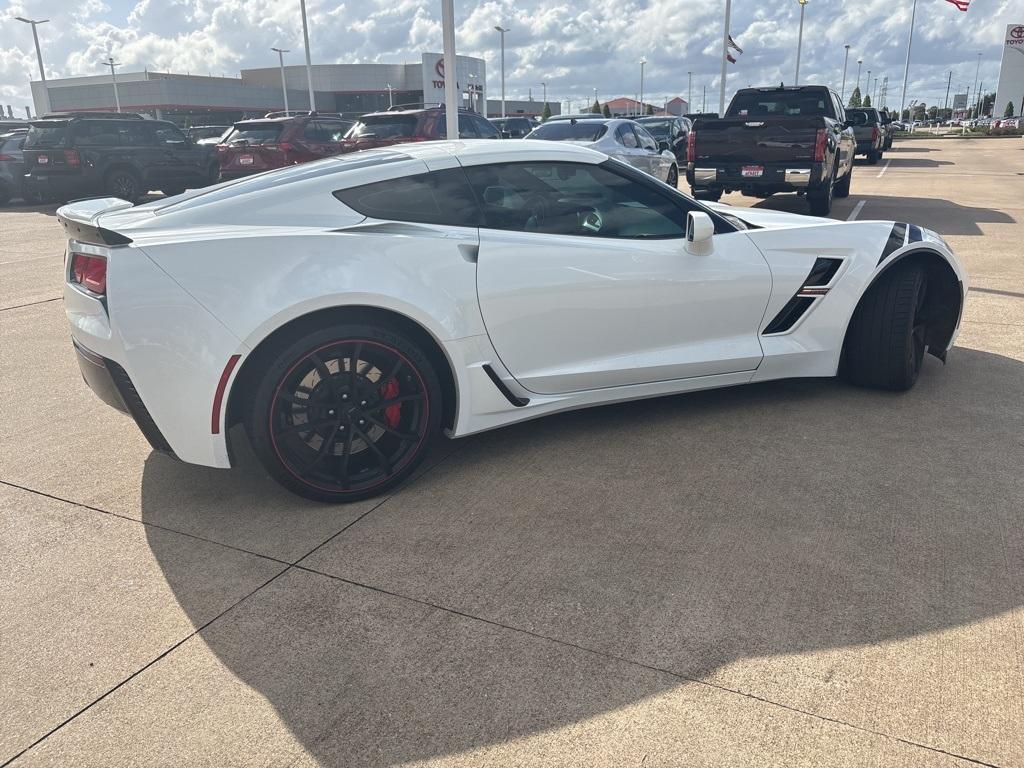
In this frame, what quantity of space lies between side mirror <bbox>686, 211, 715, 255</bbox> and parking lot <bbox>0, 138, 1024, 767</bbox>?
90 centimetres

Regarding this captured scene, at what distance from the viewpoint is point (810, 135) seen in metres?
11.1

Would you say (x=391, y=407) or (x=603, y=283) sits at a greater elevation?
(x=603, y=283)

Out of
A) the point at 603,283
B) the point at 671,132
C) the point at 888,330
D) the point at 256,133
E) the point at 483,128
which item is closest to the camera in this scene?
the point at 603,283

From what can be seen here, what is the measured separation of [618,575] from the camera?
2.87 m

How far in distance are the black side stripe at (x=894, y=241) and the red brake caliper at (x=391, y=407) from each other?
272 cm

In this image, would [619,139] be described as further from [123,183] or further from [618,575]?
[618,575]

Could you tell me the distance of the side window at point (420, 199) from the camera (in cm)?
344

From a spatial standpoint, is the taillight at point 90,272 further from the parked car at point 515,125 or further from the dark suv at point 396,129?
the parked car at point 515,125

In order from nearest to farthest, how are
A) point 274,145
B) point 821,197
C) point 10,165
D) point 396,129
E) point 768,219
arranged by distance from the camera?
1. point 768,219
2. point 821,197
3. point 396,129
4. point 274,145
5. point 10,165

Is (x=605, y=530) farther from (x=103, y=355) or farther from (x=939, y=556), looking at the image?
(x=103, y=355)

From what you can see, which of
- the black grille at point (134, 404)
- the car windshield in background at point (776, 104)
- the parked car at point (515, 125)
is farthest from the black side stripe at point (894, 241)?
the parked car at point (515, 125)

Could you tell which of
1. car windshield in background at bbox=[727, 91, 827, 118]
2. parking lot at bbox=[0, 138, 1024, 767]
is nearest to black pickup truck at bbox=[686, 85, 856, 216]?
car windshield in background at bbox=[727, 91, 827, 118]

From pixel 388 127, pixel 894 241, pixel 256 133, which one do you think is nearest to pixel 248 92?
pixel 256 133

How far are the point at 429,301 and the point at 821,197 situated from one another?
9937mm
